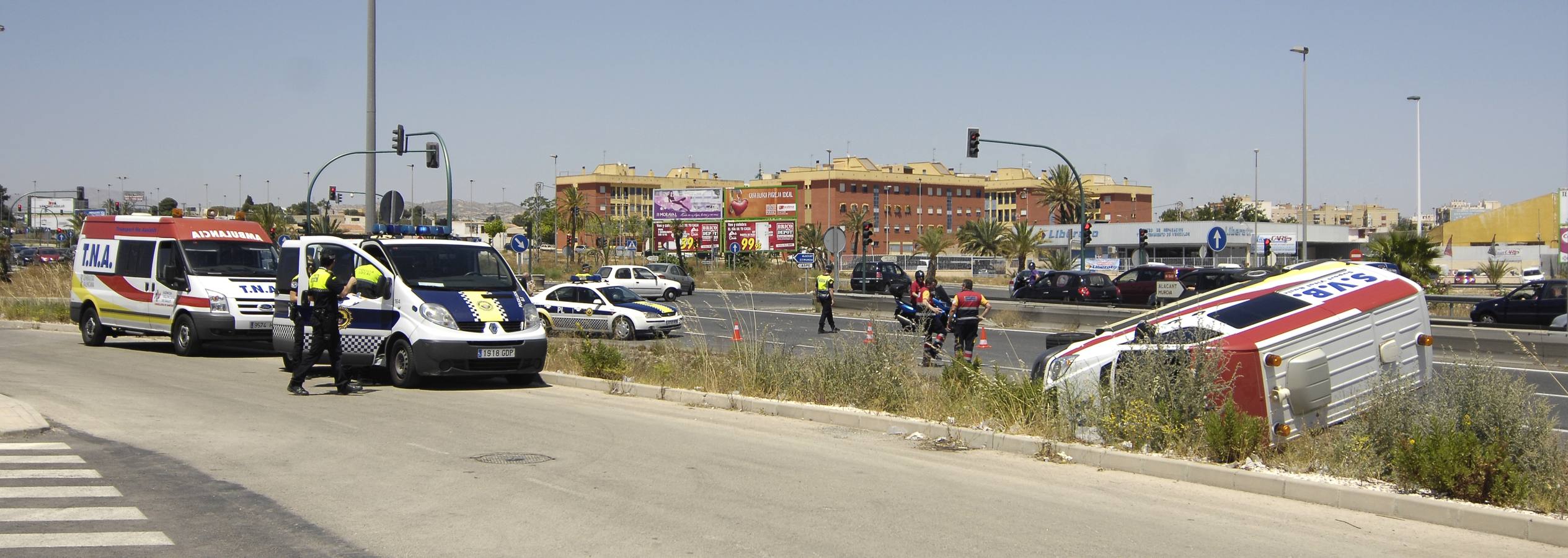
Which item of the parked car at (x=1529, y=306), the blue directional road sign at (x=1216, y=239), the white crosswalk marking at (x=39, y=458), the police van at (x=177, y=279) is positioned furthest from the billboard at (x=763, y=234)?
the white crosswalk marking at (x=39, y=458)

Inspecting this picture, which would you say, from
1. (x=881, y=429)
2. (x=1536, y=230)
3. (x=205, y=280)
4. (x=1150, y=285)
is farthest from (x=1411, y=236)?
(x=1536, y=230)

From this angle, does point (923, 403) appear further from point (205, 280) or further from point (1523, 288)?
point (1523, 288)

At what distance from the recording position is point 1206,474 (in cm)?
812

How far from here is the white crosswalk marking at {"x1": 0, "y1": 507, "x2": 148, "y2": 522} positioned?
652 cm

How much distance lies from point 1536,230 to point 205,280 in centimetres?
8372

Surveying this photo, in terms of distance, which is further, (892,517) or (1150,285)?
(1150,285)

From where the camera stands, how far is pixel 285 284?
15.2 metres

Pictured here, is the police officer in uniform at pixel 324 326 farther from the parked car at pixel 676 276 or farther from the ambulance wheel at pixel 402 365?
the parked car at pixel 676 276

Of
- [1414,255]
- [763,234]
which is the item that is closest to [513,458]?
[1414,255]

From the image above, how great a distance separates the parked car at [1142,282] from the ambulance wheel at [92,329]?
29463 mm

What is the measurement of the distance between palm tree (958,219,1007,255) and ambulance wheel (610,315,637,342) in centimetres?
6281

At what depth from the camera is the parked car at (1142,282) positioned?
37.7m

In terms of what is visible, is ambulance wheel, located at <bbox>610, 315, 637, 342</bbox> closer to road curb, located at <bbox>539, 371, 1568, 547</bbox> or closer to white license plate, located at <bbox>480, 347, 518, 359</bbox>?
white license plate, located at <bbox>480, 347, 518, 359</bbox>

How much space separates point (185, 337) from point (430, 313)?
24.4ft
